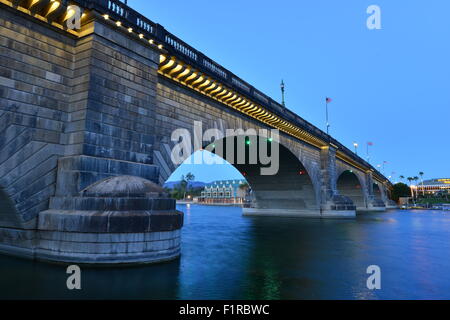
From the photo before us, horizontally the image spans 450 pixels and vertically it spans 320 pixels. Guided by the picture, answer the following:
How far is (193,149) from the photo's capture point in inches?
733

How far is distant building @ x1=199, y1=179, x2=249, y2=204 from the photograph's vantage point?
141750 mm

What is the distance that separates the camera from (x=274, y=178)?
139 ft

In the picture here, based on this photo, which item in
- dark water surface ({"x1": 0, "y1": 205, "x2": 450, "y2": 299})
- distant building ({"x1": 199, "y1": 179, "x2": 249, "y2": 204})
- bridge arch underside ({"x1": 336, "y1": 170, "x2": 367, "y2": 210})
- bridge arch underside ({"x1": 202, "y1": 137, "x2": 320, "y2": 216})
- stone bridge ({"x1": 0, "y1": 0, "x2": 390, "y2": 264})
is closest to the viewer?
dark water surface ({"x1": 0, "y1": 205, "x2": 450, "y2": 299})

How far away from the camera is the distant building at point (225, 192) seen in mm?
141750

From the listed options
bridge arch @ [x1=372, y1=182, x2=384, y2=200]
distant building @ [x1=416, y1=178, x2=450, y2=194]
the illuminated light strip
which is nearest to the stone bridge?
the illuminated light strip

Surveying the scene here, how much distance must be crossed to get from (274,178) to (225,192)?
10862cm

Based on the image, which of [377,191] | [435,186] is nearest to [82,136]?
[377,191]

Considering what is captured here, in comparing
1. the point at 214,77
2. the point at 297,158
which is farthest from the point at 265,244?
the point at 297,158

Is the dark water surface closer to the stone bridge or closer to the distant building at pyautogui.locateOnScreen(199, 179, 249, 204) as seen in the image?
the stone bridge

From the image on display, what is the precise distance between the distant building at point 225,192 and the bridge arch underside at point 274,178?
93037mm

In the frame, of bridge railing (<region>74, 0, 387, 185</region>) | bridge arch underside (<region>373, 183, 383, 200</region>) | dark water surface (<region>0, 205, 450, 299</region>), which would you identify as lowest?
dark water surface (<region>0, 205, 450, 299</region>)

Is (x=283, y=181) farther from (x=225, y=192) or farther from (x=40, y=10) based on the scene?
(x=225, y=192)

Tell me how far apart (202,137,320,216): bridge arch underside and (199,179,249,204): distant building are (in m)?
93.0
